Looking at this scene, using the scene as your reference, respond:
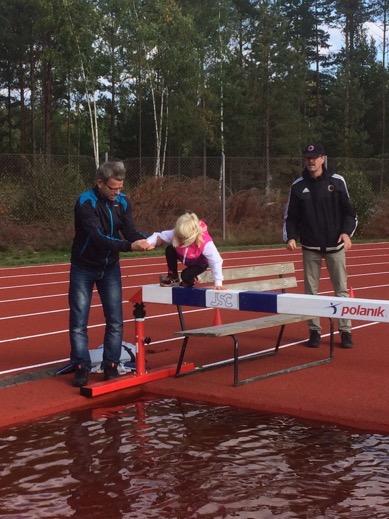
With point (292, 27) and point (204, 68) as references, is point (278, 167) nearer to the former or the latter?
point (204, 68)

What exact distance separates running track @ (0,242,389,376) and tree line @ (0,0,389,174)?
20845 millimetres

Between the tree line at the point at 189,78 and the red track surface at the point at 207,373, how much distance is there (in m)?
27.3

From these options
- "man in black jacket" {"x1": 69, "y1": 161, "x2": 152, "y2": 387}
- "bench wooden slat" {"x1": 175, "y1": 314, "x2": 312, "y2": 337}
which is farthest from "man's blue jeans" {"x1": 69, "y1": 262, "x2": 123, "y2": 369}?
"bench wooden slat" {"x1": 175, "y1": 314, "x2": 312, "y2": 337}

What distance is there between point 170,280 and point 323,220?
77.1 inches

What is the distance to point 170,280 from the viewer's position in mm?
6805

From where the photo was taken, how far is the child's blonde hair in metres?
6.61

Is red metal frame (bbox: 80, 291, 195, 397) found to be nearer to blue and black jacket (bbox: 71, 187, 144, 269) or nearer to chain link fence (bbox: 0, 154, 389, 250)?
blue and black jacket (bbox: 71, 187, 144, 269)

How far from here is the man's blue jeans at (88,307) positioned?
6504 mm

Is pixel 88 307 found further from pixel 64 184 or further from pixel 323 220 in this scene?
pixel 64 184

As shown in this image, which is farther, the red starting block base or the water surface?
the red starting block base

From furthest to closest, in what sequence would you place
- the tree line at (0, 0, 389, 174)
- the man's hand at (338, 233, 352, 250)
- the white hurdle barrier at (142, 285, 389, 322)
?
1. the tree line at (0, 0, 389, 174)
2. the man's hand at (338, 233, 352, 250)
3. the white hurdle barrier at (142, 285, 389, 322)

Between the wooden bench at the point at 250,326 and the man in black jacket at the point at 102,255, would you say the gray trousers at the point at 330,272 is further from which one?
the man in black jacket at the point at 102,255

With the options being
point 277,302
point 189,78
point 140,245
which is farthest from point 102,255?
point 189,78

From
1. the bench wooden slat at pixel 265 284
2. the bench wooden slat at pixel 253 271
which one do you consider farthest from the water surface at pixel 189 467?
the bench wooden slat at pixel 253 271
